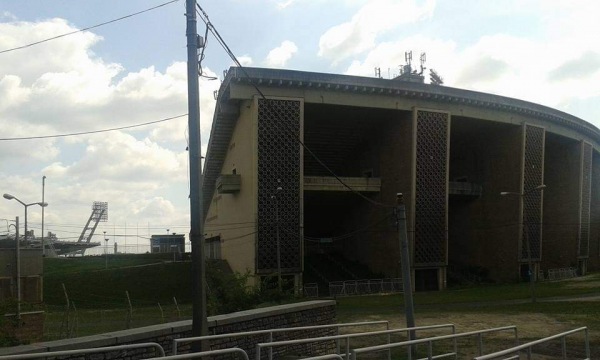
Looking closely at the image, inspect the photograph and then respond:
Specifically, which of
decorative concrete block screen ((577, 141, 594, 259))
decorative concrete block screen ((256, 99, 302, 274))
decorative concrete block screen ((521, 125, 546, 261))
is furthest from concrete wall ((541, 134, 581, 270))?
decorative concrete block screen ((256, 99, 302, 274))

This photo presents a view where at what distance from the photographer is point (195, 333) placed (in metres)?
10.1

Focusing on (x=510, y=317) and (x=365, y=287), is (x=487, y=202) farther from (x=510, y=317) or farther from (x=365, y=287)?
(x=510, y=317)

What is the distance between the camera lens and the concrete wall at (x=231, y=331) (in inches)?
344

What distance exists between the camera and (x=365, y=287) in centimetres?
5016

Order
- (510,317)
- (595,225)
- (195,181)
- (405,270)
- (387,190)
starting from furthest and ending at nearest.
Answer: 1. (595,225)
2. (387,190)
3. (510,317)
4. (405,270)
5. (195,181)

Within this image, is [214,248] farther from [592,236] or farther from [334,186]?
[592,236]

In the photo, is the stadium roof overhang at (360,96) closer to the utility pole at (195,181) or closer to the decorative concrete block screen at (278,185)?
the decorative concrete block screen at (278,185)

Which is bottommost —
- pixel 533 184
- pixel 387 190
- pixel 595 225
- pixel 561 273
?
pixel 561 273

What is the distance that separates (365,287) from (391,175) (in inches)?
396

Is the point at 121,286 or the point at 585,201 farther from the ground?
the point at 585,201

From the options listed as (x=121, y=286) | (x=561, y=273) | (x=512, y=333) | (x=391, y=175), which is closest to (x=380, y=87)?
(x=391, y=175)

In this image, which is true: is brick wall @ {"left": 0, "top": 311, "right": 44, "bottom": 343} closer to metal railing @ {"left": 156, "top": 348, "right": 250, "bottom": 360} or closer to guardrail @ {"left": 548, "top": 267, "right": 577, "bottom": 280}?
metal railing @ {"left": 156, "top": 348, "right": 250, "bottom": 360}

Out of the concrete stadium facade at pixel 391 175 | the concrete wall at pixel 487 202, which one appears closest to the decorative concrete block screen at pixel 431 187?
the concrete stadium facade at pixel 391 175

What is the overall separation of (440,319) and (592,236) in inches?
2272
